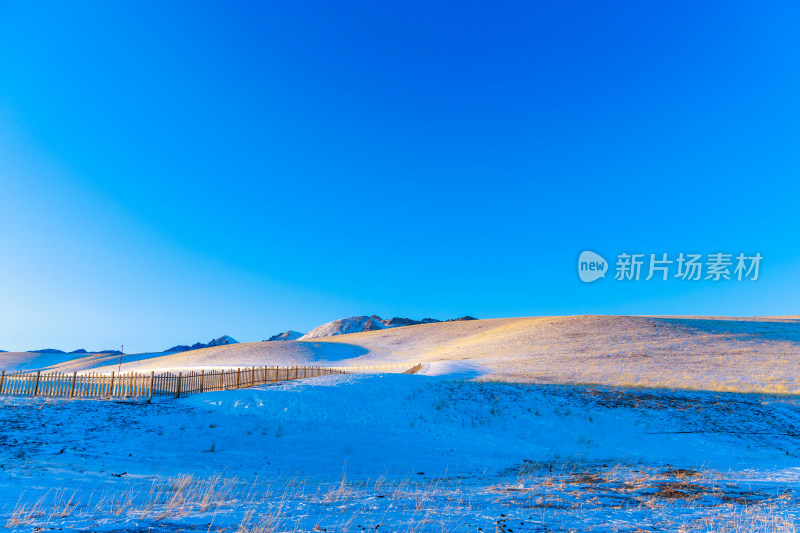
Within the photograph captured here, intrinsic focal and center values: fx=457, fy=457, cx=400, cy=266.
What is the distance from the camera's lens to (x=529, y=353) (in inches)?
2105

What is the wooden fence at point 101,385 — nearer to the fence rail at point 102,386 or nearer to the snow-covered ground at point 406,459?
the fence rail at point 102,386

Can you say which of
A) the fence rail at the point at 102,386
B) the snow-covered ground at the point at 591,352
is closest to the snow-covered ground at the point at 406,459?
the fence rail at the point at 102,386

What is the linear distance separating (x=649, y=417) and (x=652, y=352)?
30.8 metres

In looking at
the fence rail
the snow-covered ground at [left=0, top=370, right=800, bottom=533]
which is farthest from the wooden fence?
the snow-covered ground at [left=0, top=370, right=800, bottom=533]

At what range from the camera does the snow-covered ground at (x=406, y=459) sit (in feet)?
23.2

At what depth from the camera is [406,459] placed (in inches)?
643

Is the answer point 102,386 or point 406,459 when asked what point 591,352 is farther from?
point 102,386

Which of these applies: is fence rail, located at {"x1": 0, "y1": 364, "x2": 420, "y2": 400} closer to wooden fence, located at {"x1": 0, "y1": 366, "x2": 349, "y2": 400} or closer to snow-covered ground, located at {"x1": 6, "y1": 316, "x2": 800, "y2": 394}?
wooden fence, located at {"x1": 0, "y1": 366, "x2": 349, "y2": 400}

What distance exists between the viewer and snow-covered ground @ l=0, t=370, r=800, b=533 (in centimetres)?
708

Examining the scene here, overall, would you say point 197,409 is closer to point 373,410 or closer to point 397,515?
point 373,410

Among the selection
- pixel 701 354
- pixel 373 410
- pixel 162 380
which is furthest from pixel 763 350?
pixel 162 380

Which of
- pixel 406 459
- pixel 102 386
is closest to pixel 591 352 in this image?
pixel 406 459

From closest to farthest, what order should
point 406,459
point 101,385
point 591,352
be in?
point 406,459
point 101,385
point 591,352

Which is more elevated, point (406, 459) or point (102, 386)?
point (102, 386)
